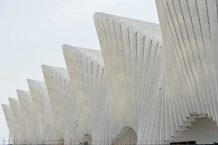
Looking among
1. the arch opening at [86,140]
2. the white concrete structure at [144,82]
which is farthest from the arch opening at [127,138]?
the arch opening at [86,140]

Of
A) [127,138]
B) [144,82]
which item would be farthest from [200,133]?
[127,138]

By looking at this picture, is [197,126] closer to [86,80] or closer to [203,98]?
[203,98]

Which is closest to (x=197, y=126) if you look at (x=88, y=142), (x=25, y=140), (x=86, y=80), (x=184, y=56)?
(x=184, y=56)

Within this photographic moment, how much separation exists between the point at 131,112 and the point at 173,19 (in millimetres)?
14160

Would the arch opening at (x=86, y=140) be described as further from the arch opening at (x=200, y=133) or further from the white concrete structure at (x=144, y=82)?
the arch opening at (x=200, y=133)

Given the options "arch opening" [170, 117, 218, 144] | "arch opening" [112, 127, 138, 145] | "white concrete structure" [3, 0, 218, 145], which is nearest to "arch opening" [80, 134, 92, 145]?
"white concrete structure" [3, 0, 218, 145]

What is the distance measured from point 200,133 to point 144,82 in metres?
7.67

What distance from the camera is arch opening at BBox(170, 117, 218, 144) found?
39.9m

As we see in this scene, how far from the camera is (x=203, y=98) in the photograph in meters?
34.2

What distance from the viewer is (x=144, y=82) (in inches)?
1711

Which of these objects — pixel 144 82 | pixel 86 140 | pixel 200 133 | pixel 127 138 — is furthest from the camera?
pixel 86 140

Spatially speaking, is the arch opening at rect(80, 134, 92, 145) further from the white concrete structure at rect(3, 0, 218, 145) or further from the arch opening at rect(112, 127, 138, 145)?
the arch opening at rect(112, 127, 138, 145)

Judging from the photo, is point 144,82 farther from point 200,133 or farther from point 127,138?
point 127,138

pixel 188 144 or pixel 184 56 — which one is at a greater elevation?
pixel 184 56
